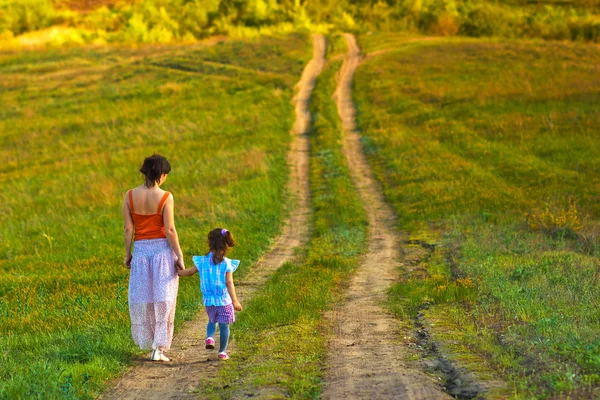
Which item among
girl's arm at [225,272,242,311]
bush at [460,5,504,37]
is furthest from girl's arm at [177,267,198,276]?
bush at [460,5,504,37]

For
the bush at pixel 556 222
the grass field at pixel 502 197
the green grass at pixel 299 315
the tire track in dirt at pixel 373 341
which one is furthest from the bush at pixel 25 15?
the bush at pixel 556 222

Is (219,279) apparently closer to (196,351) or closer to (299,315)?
(196,351)

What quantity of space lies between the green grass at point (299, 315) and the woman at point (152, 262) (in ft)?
2.67

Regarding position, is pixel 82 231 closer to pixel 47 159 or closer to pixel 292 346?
pixel 292 346

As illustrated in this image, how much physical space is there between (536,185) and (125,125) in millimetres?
21322

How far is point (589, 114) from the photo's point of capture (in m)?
28.1

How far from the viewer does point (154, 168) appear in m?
7.60

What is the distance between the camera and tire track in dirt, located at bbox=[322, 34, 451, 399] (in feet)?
20.7

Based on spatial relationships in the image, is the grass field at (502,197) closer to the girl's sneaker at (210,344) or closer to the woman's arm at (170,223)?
the girl's sneaker at (210,344)

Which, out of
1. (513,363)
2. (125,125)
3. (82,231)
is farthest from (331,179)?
(125,125)

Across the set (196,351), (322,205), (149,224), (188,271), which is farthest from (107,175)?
Result: (188,271)

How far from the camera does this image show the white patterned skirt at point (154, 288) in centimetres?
775

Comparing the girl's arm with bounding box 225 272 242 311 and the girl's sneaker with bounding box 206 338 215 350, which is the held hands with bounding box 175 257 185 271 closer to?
the girl's arm with bounding box 225 272 242 311

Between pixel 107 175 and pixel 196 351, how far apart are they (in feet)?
58.8
